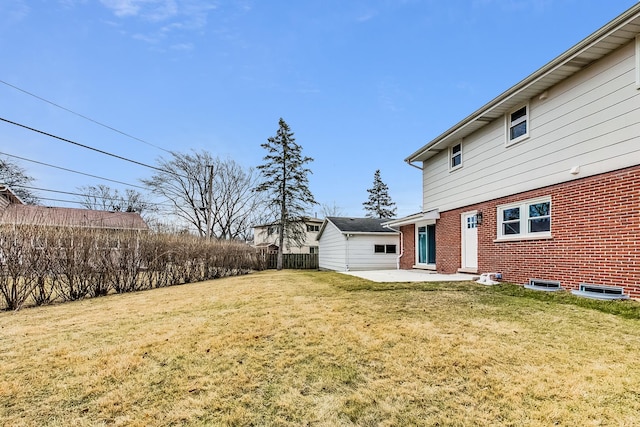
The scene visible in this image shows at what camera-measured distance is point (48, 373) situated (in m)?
3.63

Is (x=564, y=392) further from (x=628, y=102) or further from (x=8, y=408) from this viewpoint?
(x=628, y=102)

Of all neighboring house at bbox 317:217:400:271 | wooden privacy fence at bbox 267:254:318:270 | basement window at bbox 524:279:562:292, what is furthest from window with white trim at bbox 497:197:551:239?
wooden privacy fence at bbox 267:254:318:270

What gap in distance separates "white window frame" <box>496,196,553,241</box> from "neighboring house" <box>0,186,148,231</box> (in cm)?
1262

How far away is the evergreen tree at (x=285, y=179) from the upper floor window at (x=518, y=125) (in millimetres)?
18412

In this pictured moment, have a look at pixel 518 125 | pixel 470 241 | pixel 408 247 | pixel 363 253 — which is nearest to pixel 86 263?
pixel 470 241

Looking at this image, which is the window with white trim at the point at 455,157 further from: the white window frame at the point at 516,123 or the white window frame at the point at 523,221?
the white window frame at the point at 523,221

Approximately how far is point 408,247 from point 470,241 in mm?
5086

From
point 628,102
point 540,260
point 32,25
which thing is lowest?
point 540,260

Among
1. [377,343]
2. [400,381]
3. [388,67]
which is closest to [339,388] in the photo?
[400,381]

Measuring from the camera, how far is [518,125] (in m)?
9.00

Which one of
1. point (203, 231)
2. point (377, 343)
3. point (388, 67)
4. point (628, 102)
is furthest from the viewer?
point (203, 231)

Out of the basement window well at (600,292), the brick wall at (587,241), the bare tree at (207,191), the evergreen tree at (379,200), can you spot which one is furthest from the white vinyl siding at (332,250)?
the evergreen tree at (379,200)

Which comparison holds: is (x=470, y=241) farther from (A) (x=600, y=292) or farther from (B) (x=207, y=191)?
(B) (x=207, y=191)

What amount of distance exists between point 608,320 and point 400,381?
12.2 feet
